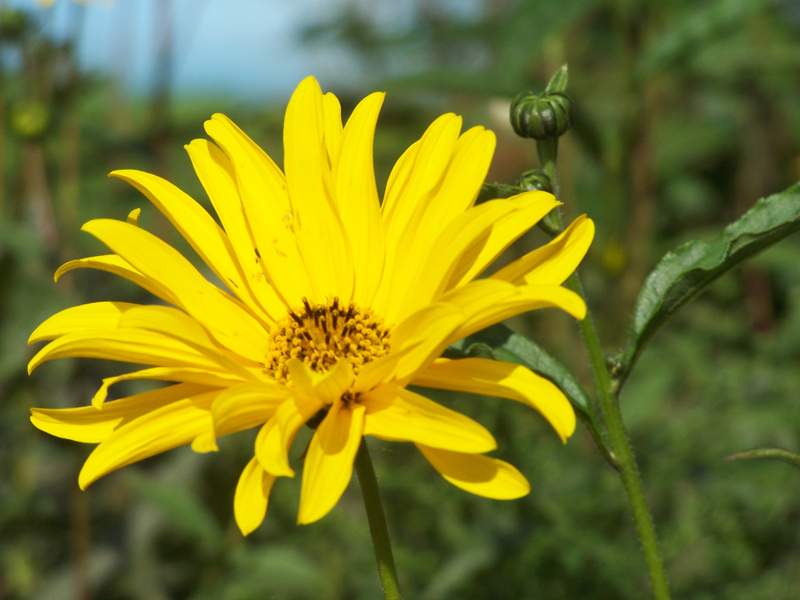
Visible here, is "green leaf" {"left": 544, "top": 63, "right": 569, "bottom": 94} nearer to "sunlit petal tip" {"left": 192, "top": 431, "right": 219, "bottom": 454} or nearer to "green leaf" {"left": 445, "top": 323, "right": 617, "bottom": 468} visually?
"green leaf" {"left": 445, "top": 323, "right": 617, "bottom": 468}

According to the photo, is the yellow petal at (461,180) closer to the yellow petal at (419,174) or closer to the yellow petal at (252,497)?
the yellow petal at (419,174)

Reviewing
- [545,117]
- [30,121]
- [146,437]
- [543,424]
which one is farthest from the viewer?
[30,121]

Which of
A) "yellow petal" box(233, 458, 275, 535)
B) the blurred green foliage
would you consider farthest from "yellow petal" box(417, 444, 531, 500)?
the blurred green foliage

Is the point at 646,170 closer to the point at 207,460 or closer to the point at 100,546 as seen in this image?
the point at 207,460

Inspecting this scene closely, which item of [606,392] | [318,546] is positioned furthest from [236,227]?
[318,546]

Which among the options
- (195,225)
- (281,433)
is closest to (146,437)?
(281,433)

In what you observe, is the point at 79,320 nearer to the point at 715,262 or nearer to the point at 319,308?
the point at 319,308
